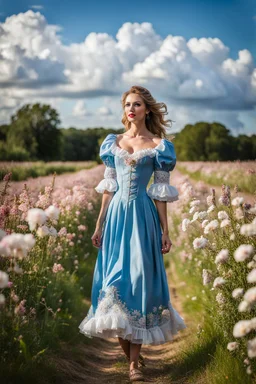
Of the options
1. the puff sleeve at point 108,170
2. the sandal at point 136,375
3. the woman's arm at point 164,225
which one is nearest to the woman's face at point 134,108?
the puff sleeve at point 108,170

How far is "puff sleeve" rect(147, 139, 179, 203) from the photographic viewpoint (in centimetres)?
399

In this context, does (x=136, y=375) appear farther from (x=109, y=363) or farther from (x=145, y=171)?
(x=145, y=171)

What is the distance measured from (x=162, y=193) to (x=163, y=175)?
18 centimetres

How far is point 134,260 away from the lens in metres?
3.85

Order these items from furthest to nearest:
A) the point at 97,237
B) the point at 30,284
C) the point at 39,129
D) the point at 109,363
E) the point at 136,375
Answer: the point at 39,129
the point at 109,363
the point at 97,237
the point at 30,284
the point at 136,375

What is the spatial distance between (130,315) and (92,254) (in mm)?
4026

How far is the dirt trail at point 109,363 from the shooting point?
3.91 meters

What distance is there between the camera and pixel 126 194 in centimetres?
405

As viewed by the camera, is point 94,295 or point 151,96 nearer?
point 94,295

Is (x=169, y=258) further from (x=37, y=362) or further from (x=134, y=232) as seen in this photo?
(x=37, y=362)

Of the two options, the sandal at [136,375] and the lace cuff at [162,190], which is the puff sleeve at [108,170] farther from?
the sandal at [136,375]

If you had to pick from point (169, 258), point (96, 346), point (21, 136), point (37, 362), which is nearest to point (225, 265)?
point (37, 362)

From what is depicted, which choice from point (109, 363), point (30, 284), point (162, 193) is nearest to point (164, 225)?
point (162, 193)

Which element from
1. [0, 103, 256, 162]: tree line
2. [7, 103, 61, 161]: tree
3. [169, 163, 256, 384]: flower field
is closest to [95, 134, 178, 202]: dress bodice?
[169, 163, 256, 384]: flower field
